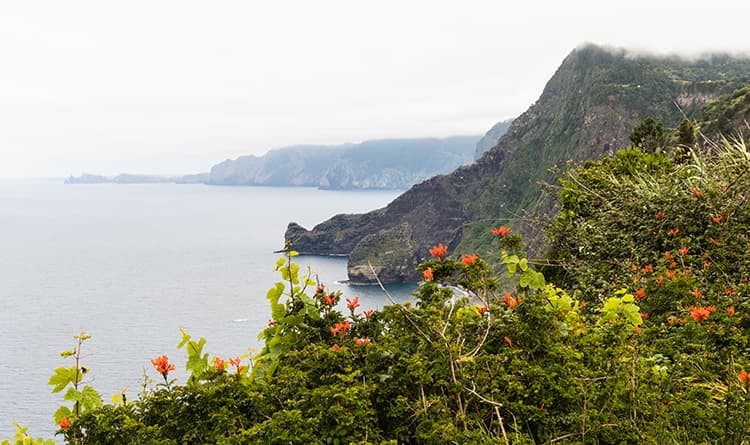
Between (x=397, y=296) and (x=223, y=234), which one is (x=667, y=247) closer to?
(x=397, y=296)

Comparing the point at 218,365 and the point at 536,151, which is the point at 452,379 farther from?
the point at 536,151

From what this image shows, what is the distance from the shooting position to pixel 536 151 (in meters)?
143

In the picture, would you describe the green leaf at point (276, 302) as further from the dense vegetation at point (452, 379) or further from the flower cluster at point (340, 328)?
the flower cluster at point (340, 328)

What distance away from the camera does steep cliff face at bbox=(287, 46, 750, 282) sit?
362 ft

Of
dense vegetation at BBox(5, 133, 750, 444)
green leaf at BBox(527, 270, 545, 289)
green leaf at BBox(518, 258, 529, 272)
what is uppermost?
green leaf at BBox(518, 258, 529, 272)

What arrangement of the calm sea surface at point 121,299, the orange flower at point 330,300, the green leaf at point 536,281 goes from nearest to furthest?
the orange flower at point 330,300 < the green leaf at point 536,281 < the calm sea surface at point 121,299

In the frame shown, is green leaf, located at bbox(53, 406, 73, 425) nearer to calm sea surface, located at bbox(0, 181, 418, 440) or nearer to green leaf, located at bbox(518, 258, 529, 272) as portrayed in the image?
green leaf, located at bbox(518, 258, 529, 272)

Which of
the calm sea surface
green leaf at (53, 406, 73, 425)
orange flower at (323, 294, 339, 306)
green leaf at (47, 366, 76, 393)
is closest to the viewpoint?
green leaf at (53, 406, 73, 425)

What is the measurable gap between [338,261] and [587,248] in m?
132

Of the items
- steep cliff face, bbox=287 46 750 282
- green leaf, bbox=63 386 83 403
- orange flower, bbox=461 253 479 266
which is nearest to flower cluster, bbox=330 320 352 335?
orange flower, bbox=461 253 479 266

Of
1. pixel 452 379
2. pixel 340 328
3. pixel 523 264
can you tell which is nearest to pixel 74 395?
pixel 340 328

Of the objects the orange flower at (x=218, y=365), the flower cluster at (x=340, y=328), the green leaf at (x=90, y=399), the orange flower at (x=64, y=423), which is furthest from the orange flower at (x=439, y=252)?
the orange flower at (x=64, y=423)

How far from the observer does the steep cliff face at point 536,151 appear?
362 ft

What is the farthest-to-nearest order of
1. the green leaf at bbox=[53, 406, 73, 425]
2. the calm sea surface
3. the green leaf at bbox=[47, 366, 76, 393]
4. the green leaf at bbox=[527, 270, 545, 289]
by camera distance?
the calm sea surface < the green leaf at bbox=[527, 270, 545, 289] < the green leaf at bbox=[47, 366, 76, 393] < the green leaf at bbox=[53, 406, 73, 425]
